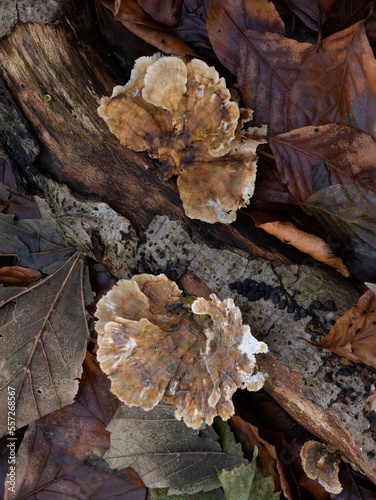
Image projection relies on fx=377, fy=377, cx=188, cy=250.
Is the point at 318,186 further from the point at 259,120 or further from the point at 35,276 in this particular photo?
the point at 35,276

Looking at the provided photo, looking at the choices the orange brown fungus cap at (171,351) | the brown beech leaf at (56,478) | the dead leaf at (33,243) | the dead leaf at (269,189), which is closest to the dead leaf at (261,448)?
the orange brown fungus cap at (171,351)

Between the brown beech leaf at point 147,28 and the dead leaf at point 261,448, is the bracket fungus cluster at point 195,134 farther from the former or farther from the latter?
the dead leaf at point 261,448

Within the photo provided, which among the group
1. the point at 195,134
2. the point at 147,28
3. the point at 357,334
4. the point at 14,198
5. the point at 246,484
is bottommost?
Result: the point at 246,484

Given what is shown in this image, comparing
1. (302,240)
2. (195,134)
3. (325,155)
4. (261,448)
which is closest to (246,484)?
(261,448)

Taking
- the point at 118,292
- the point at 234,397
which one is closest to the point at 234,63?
the point at 118,292

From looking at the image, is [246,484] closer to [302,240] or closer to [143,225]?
[302,240]

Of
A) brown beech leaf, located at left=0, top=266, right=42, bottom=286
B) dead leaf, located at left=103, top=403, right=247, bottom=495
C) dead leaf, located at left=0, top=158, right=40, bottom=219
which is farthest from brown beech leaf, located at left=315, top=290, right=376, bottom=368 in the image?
dead leaf, located at left=0, top=158, right=40, bottom=219

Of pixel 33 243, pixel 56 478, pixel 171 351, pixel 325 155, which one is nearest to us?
pixel 171 351
